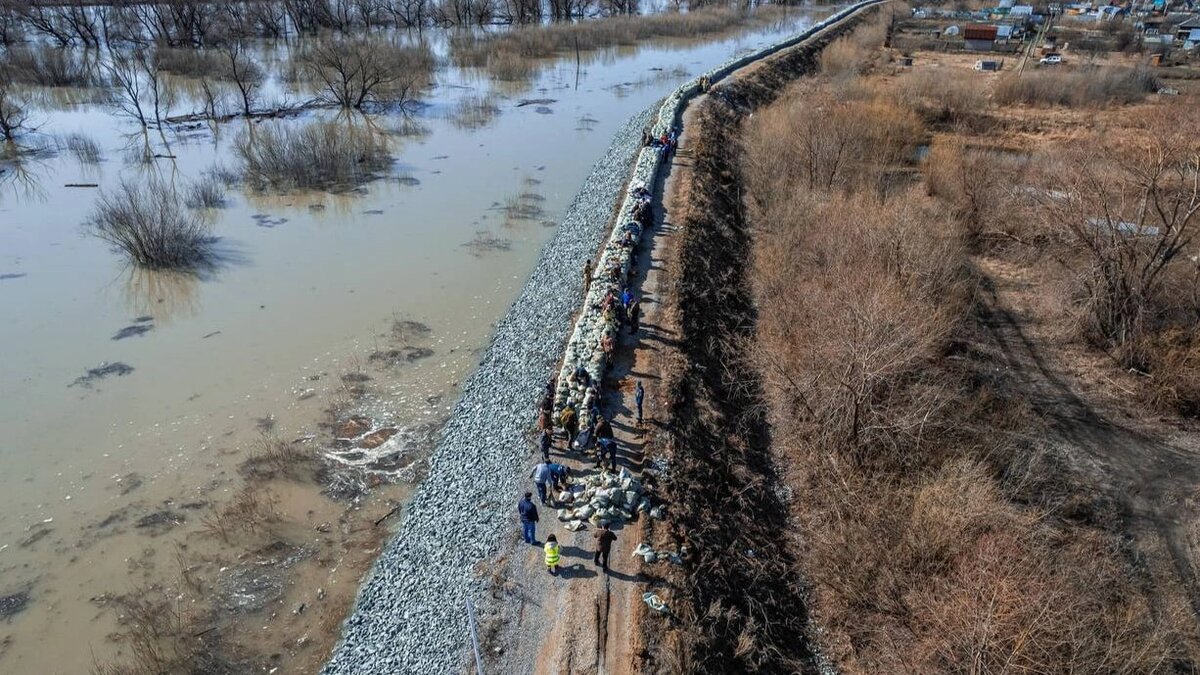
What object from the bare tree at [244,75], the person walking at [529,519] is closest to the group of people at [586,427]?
the person walking at [529,519]

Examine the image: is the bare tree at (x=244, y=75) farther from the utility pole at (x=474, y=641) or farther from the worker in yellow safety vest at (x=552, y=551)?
the utility pole at (x=474, y=641)

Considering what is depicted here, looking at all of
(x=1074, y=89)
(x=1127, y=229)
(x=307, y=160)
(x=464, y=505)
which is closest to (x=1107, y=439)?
(x=1127, y=229)

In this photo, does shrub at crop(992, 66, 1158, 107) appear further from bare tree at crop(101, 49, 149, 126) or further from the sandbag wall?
bare tree at crop(101, 49, 149, 126)

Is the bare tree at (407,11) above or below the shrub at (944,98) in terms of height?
above

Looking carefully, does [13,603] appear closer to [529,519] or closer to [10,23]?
[529,519]

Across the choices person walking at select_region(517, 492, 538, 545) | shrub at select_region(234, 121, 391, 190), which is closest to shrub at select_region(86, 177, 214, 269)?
shrub at select_region(234, 121, 391, 190)

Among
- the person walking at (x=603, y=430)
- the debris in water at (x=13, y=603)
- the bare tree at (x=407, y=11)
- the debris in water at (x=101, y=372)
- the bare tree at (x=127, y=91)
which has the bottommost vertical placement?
the debris in water at (x=13, y=603)
